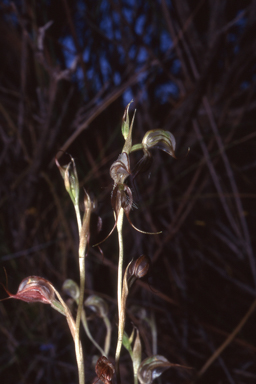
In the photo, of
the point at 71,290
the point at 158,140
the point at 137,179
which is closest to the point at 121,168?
the point at 158,140

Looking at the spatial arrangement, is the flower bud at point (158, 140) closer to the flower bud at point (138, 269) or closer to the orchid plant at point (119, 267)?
the orchid plant at point (119, 267)

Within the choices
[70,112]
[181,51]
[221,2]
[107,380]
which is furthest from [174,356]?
[221,2]

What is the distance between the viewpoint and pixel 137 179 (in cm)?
120

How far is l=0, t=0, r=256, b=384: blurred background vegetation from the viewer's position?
1065 millimetres

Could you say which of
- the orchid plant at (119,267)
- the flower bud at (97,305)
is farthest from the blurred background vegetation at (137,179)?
the orchid plant at (119,267)

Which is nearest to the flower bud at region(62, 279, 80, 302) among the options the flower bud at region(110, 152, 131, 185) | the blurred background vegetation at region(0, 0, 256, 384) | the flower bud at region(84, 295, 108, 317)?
the flower bud at region(84, 295, 108, 317)

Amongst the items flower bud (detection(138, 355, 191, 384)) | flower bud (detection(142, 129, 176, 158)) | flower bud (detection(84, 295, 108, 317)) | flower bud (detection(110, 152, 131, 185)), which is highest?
flower bud (detection(142, 129, 176, 158))

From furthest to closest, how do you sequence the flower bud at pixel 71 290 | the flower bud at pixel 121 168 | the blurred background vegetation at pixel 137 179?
the blurred background vegetation at pixel 137 179
the flower bud at pixel 71 290
the flower bud at pixel 121 168

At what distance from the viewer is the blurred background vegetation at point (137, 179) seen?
1065mm

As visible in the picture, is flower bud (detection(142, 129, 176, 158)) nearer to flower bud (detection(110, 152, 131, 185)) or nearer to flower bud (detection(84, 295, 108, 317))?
flower bud (detection(110, 152, 131, 185))

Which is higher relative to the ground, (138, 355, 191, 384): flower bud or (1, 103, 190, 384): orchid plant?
(1, 103, 190, 384): orchid plant

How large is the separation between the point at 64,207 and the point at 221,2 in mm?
1000

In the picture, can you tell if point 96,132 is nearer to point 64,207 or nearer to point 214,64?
point 64,207

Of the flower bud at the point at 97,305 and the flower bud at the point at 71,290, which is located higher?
the flower bud at the point at 71,290
